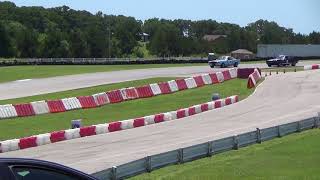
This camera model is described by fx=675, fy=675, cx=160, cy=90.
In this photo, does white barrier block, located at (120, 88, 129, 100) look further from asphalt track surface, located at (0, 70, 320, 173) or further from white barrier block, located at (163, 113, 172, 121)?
white barrier block, located at (163, 113, 172, 121)

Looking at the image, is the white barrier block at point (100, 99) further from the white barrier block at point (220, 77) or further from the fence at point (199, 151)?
the white barrier block at point (220, 77)

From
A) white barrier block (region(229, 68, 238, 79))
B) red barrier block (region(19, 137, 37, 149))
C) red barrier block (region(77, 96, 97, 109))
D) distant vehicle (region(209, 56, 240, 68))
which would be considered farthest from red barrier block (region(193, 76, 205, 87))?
distant vehicle (region(209, 56, 240, 68))

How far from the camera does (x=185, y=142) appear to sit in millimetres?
19438

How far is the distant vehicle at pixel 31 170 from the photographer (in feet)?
16.0

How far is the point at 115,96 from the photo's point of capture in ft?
108

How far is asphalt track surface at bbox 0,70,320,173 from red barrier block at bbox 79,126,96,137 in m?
0.39

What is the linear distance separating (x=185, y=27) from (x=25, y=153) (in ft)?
597

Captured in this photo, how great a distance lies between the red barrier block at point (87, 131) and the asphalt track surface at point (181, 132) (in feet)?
1.28

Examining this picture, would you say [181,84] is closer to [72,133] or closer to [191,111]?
[191,111]

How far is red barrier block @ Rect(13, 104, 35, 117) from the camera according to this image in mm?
26703

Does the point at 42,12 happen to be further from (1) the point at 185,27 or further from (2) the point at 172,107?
(2) the point at 172,107

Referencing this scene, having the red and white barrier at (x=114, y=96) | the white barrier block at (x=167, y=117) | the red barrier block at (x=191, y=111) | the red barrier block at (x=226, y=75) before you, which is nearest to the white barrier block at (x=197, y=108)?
the red barrier block at (x=191, y=111)

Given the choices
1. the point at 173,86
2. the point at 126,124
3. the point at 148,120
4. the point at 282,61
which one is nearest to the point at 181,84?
the point at 173,86

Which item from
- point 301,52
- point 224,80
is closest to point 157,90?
point 224,80
